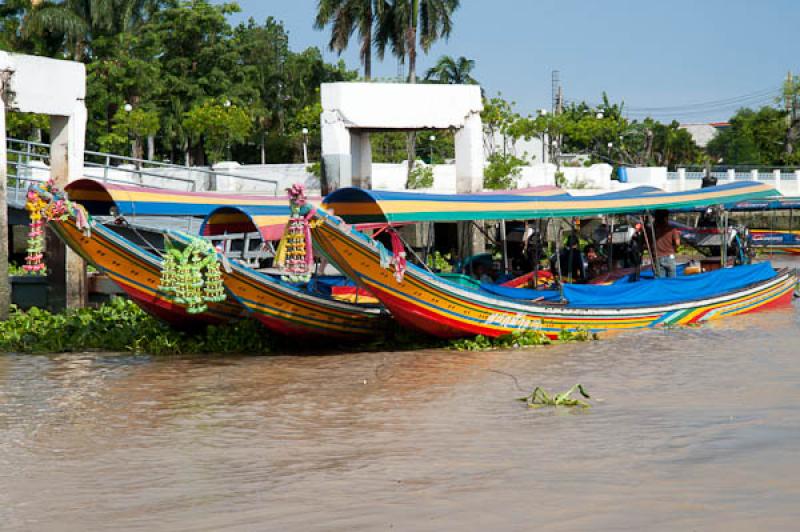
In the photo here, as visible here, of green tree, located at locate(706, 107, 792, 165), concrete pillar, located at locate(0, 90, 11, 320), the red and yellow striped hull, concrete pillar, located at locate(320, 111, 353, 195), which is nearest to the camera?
the red and yellow striped hull

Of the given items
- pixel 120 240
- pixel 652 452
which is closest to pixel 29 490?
pixel 652 452

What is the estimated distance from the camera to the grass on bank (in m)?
13.4

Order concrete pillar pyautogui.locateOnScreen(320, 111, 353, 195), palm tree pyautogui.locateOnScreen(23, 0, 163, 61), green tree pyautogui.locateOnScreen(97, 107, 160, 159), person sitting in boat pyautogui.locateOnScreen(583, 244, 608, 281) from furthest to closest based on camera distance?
palm tree pyautogui.locateOnScreen(23, 0, 163, 61) < green tree pyautogui.locateOnScreen(97, 107, 160, 159) < concrete pillar pyautogui.locateOnScreen(320, 111, 353, 195) < person sitting in boat pyautogui.locateOnScreen(583, 244, 608, 281)

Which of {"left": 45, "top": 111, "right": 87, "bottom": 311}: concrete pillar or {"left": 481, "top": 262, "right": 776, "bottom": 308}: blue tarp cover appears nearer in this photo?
{"left": 481, "top": 262, "right": 776, "bottom": 308}: blue tarp cover

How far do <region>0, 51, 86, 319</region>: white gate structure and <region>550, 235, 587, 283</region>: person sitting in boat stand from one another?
284 inches

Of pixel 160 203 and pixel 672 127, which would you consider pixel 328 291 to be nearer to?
pixel 160 203

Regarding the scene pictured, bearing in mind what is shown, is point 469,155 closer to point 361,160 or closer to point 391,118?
point 391,118

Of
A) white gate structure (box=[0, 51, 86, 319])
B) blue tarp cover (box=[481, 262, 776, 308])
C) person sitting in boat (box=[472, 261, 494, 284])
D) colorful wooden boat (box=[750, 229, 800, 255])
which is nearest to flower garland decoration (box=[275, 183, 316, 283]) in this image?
blue tarp cover (box=[481, 262, 776, 308])

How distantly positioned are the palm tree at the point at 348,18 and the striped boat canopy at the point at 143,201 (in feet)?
87.2

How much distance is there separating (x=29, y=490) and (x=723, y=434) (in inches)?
201

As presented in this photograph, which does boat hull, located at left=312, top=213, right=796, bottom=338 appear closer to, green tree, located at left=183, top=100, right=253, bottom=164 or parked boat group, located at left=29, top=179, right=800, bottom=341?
parked boat group, located at left=29, top=179, right=800, bottom=341

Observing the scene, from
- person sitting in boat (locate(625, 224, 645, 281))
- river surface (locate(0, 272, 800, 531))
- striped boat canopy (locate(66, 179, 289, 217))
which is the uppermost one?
striped boat canopy (locate(66, 179, 289, 217))

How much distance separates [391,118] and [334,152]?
4.10 ft

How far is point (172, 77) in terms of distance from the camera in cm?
4066
